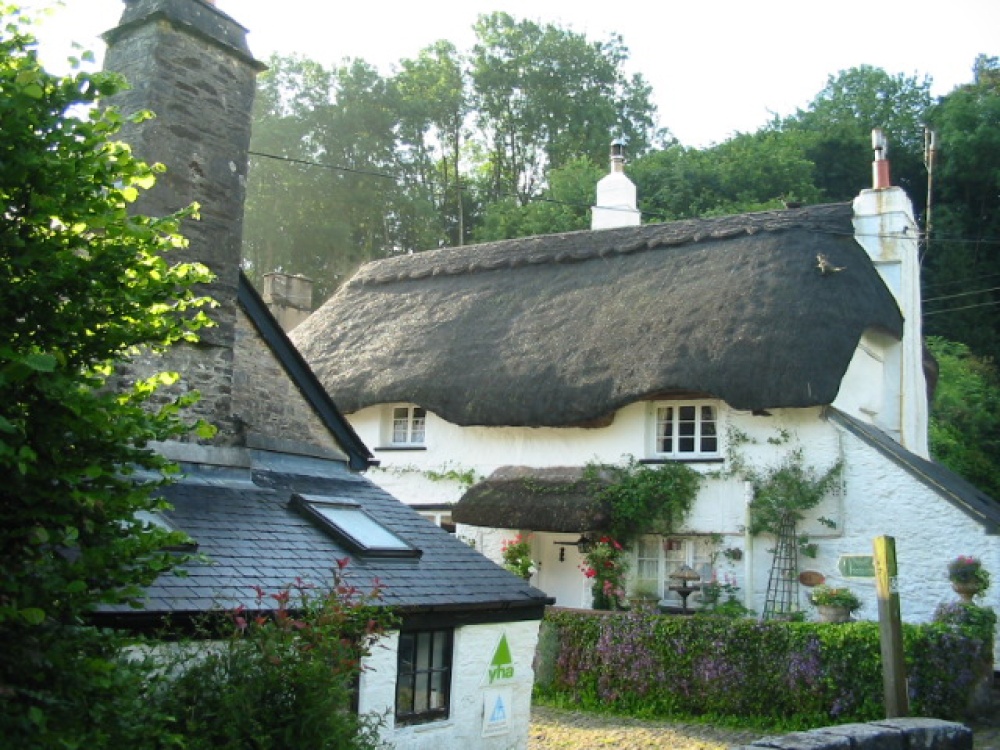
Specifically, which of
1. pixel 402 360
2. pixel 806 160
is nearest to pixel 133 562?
pixel 402 360

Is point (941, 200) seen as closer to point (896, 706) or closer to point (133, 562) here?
point (896, 706)

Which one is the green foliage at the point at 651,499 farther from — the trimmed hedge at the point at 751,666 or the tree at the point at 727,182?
the tree at the point at 727,182

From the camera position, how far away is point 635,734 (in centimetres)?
1124

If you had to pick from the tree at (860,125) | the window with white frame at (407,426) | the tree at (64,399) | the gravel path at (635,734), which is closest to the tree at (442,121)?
the tree at (860,125)

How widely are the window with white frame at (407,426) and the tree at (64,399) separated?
44.0 ft

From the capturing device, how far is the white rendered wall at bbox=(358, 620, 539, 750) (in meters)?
8.06

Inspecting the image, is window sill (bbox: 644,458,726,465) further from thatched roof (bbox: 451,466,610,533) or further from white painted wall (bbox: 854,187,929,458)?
white painted wall (bbox: 854,187,929,458)

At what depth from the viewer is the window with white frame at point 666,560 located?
49.7ft

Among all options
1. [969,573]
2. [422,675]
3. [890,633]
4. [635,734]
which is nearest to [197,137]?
[422,675]

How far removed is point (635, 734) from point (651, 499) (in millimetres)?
4446

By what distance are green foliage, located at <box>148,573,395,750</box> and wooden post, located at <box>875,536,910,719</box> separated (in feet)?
14.1

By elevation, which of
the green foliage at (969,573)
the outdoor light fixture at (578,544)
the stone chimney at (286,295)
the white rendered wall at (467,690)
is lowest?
the white rendered wall at (467,690)

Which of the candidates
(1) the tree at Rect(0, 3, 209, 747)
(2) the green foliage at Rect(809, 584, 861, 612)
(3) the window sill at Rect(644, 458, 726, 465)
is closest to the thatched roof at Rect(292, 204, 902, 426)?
(3) the window sill at Rect(644, 458, 726, 465)

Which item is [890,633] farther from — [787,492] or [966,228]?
[966,228]
